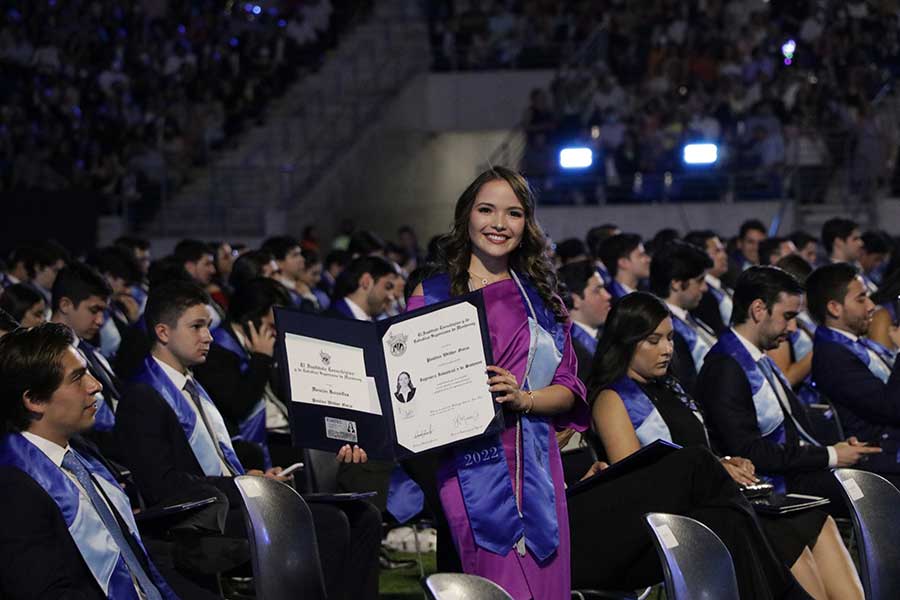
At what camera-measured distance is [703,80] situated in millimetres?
21297

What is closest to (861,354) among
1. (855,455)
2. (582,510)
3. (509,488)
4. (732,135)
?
(855,455)

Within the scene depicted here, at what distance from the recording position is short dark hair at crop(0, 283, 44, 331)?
798 centimetres

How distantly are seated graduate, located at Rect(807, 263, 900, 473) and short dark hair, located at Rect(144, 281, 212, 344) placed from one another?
2.87m

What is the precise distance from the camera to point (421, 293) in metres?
4.47

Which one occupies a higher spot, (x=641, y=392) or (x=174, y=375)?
(x=174, y=375)

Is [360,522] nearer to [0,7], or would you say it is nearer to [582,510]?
[582,510]

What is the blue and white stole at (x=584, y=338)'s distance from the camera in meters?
8.38

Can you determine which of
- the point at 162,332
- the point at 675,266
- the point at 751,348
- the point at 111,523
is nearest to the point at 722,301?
the point at 675,266

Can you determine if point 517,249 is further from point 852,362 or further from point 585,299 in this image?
point 585,299

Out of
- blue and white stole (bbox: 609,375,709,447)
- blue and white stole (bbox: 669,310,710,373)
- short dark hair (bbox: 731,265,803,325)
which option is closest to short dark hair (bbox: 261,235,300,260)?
blue and white stole (bbox: 669,310,710,373)

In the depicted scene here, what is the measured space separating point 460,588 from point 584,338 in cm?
535

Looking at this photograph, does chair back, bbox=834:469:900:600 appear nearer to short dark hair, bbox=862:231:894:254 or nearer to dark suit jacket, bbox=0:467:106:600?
dark suit jacket, bbox=0:467:106:600

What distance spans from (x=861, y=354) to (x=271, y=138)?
16.7 meters

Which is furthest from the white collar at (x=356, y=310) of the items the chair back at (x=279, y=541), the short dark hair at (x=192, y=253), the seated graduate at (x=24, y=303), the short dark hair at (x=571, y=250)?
the chair back at (x=279, y=541)
